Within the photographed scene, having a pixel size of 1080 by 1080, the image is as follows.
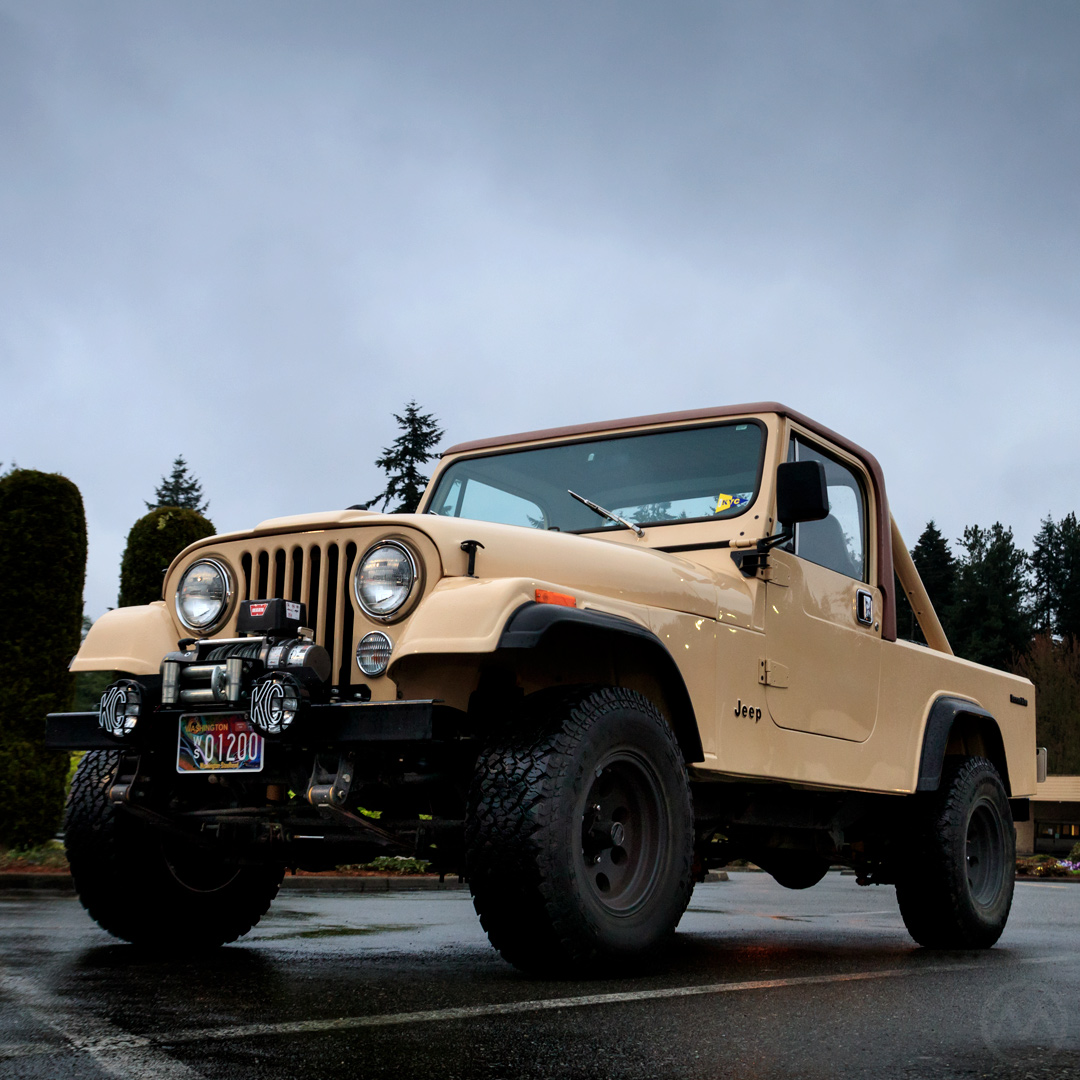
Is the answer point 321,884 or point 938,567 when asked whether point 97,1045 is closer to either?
point 321,884

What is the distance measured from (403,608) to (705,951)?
8.84 feet

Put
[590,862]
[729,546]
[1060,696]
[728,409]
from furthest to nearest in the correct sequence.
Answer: [1060,696] → [728,409] → [729,546] → [590,862]

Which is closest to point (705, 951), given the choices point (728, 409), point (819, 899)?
point (728, 409)

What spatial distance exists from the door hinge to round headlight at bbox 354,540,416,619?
181cm

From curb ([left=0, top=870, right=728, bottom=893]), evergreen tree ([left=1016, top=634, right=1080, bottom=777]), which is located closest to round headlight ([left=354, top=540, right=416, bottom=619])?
curb ([left=0, top=870, right=728, bottom=893])

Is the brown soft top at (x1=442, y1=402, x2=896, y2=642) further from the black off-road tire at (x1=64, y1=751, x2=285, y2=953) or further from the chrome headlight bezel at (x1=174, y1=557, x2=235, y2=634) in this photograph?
the black off-road tire at (x1=64, y1=751, x2=285, y2=953)

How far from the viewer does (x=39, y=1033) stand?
3299mm

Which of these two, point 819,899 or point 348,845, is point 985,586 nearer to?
point 819,899

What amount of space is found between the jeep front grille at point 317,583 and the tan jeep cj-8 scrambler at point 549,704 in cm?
1

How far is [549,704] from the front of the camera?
180 inches

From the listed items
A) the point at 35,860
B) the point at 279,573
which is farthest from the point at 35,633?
the point at 279,573

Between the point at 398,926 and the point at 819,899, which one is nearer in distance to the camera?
the point at 398,926

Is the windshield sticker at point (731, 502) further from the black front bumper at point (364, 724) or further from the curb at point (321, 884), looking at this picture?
the curb at point (321, 884)

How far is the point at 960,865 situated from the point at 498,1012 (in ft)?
12.4
